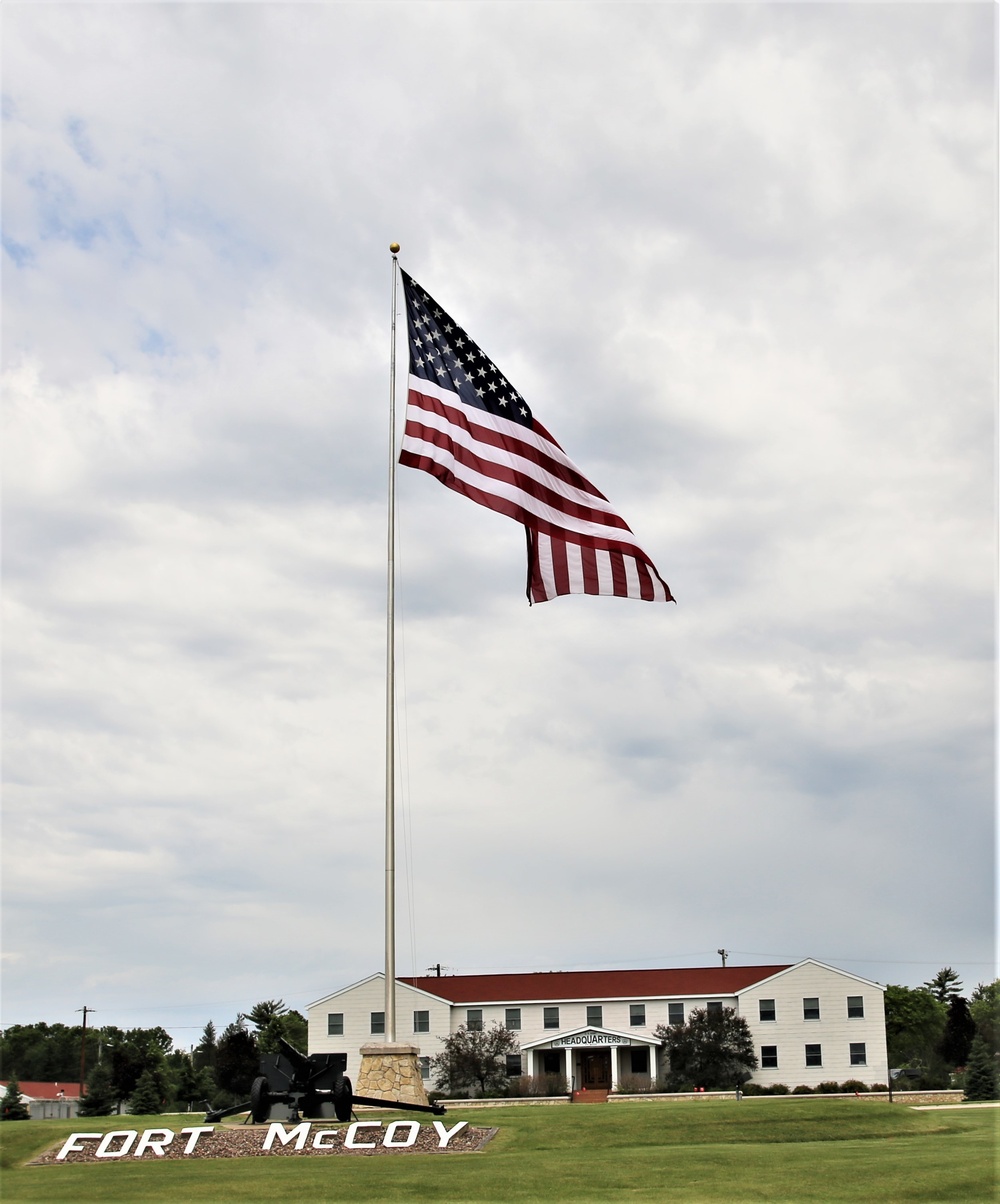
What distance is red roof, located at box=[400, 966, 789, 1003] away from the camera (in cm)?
6191

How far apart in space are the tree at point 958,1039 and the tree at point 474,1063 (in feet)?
103

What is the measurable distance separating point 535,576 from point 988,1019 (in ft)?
Answer: 230

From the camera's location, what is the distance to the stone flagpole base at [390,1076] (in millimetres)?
22094

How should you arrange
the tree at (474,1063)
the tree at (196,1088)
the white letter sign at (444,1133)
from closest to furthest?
the white letter sign at (444,1133)
the tree at (474,1063)
the tree at (196,1088)

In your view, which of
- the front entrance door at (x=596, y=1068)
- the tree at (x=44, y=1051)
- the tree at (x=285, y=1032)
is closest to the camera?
the front entrance door at (x=596, y=1068)

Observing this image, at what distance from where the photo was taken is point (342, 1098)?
20703 millimetres

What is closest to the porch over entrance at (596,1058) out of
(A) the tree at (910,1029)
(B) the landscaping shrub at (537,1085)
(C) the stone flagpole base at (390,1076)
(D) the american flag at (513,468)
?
(B) the landscaping shrub at (537,1085)

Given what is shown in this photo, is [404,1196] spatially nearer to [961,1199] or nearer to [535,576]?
[961,1199]

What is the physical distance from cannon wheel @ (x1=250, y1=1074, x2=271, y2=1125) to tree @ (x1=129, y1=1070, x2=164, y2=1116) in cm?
4257

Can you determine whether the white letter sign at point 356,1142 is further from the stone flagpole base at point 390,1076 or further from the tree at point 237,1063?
the tree at point 237,1063

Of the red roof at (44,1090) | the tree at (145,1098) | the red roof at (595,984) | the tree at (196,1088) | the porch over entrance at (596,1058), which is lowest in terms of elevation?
the red roof at (44,1090)

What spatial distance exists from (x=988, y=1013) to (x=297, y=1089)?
247ft

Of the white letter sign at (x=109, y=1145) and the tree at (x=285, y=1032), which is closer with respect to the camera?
the white letter sign at (x=109, y=1145)

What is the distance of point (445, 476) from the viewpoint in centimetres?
2177
